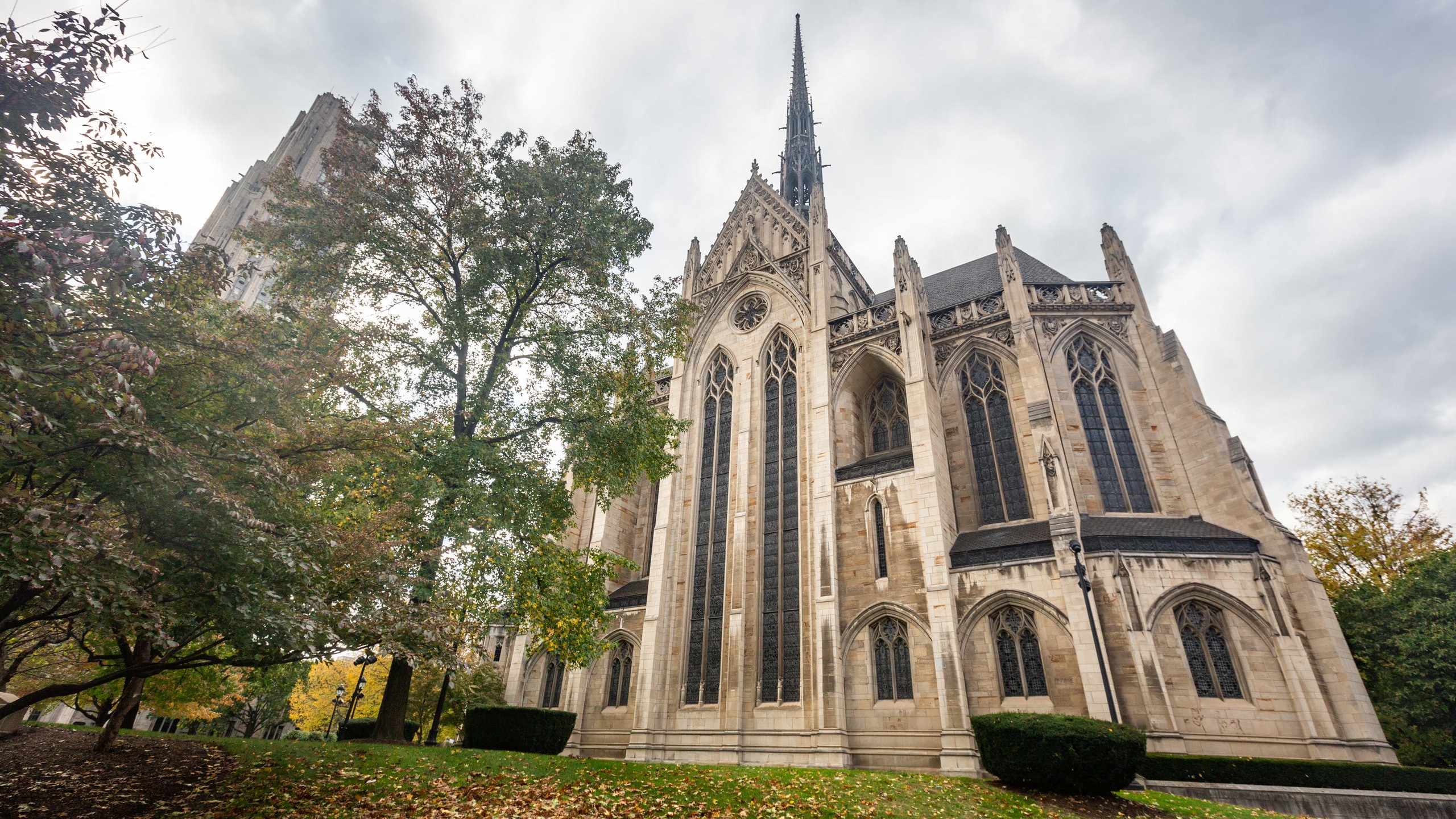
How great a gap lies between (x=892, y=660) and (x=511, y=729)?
11.1 m

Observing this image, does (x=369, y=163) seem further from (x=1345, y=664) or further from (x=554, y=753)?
(x=1345, y=664)

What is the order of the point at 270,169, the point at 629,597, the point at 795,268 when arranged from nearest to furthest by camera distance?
the point at 629,597 < the point at 795,268 < the point at 270,169

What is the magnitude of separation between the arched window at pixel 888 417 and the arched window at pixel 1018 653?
7.83m

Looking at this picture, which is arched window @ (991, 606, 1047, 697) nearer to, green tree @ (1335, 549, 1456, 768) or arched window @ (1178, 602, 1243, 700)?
arched window @ (1178, 602, 1243, 700)

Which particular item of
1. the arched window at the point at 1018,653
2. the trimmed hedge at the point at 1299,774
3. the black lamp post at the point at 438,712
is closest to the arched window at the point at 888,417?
the arched window at the point at 1018,653

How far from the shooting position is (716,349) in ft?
92.4

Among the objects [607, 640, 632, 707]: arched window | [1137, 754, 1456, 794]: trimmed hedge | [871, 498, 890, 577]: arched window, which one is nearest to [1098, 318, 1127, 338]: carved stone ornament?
[871, 498, 890, 577]: arched window

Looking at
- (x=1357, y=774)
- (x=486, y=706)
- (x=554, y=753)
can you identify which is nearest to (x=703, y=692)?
(x=554, y=753)

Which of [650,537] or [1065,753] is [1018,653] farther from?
[650,537]

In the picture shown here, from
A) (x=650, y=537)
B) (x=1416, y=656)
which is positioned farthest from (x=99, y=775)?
(x=1416, y=656)

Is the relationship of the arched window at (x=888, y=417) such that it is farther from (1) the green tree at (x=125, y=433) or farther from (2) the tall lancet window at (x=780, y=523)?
(1) the green tree at (x=125, y=433)

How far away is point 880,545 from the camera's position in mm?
20406

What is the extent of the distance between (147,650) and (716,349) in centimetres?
2131

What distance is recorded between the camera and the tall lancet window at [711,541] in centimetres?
2189
